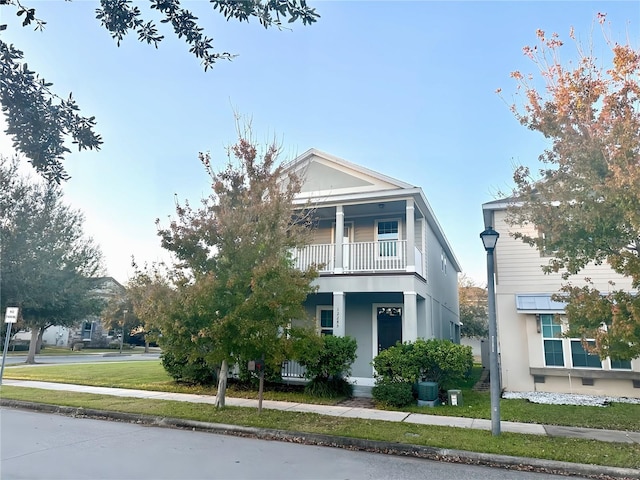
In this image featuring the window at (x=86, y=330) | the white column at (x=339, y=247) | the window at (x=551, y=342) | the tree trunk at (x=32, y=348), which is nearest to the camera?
the window at (x=551, y=342)

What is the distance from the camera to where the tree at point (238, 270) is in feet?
29.8

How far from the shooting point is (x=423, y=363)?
37.2 feet

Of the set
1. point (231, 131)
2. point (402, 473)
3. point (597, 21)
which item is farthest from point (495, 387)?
point (231, 131)

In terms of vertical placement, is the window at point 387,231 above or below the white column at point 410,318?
above

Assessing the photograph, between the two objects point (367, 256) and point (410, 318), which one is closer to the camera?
point (410, 318)

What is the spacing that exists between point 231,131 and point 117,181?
4.09 metres

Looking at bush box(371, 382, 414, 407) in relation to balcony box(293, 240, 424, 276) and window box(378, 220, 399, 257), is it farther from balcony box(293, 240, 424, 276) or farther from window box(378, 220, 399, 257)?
window box(378, 220, 399, 257)

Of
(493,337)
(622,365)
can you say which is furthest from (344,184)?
(622,365)

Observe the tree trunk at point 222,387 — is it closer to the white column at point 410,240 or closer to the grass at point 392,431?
the grass at point 392,431

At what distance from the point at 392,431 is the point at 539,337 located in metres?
7.71

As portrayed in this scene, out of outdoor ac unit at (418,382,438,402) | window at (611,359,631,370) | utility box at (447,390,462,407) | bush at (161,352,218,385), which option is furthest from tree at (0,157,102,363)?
window at (611,359,631,370)

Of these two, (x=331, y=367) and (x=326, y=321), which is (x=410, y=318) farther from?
(x=326, y=321)

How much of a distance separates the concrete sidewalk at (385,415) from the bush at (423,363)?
1228 millimetres

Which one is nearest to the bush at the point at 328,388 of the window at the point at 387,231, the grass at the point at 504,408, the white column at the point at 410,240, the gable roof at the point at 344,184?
the grass at the point at 504,408
